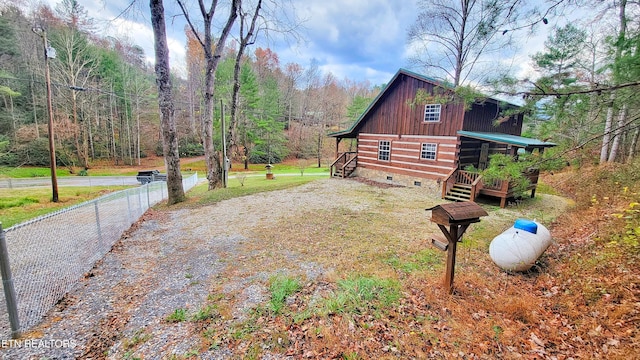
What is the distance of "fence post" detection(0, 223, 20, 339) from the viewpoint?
2.76m

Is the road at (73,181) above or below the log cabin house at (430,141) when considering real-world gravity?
below

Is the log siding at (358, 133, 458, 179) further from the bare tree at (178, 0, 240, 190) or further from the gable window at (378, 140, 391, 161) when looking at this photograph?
the bare tree at (178, 0, 240, 190)

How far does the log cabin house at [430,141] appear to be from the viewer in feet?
38.5

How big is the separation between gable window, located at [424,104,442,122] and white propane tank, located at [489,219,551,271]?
9.41 m

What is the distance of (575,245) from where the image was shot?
5.14 metres

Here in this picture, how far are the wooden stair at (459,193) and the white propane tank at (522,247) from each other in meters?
6.89

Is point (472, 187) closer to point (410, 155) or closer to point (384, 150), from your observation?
point (410, 155)

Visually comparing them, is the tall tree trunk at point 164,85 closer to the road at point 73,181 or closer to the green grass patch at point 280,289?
the green grass patch at point 280,289

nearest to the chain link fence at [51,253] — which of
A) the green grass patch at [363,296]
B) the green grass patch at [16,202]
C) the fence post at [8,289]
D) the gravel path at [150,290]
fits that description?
the fence post at [8,289]

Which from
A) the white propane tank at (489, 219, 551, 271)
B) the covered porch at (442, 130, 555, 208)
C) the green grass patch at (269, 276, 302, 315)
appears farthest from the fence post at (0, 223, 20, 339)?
the covered porch at (442, 130, 555, 208)

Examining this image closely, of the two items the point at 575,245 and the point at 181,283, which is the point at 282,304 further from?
the point at 575,245

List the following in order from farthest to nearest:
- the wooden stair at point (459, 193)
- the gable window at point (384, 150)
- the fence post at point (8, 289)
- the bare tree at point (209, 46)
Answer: the gable window at point (384, 150)
the bare tree at point (209, 46)
the wooden stair at point (459, 193)
the fence post at point (8, 289)

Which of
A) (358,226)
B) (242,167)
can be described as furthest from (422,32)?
(242,167)

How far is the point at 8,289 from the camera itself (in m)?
2.87
